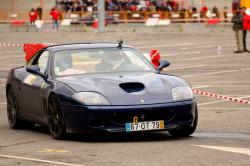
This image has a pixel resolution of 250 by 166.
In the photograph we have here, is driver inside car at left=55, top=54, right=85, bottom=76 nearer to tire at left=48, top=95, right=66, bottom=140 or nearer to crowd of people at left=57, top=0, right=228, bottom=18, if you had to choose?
tire at left=48, top=95, right=66, bottom=140

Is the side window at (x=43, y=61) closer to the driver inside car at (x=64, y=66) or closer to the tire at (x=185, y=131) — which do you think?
the driver inside car at (x=64, y=66)

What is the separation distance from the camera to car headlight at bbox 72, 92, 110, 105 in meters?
11.8

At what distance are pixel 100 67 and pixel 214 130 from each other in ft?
5.85

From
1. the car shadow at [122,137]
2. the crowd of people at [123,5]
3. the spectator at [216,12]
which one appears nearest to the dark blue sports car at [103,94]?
the car shadow at [122,137]

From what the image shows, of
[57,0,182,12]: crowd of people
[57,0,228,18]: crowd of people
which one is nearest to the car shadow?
[57,0,228,18]: crowd of people

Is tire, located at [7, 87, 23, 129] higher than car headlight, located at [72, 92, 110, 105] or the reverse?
the reverse

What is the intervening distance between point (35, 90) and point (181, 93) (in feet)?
6.99

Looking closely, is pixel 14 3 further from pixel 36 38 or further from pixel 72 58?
pixel 72 58

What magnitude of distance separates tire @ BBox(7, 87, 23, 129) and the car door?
0.31m

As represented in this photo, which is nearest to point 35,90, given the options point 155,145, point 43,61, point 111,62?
point 43,61

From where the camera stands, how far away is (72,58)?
13.4 meters

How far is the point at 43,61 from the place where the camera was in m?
13.7

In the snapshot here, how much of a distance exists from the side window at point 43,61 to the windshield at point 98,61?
19 centimetres

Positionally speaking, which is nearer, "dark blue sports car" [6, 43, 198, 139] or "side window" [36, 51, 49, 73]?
"dark blue sports car" [6, 43, 198, 139]
